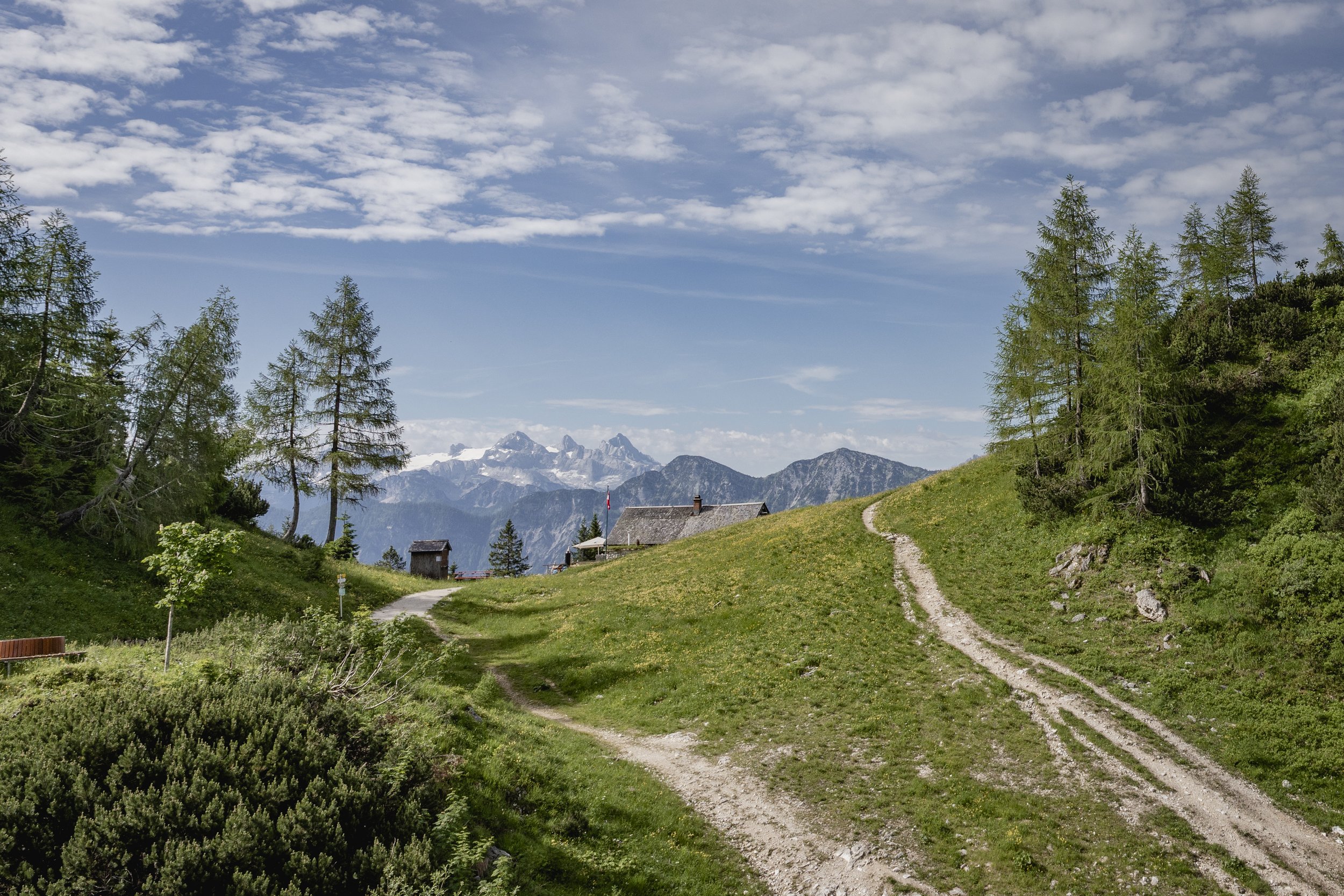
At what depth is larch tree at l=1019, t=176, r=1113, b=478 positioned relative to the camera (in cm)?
3500

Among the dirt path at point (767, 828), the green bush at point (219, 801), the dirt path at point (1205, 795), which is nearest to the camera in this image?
the green bush at point (219, 801)

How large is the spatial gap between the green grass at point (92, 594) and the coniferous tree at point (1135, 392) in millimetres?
38274

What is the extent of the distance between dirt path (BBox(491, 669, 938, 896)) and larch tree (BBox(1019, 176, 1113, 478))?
90.0 ft

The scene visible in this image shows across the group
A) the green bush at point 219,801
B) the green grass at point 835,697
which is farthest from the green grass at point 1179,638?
the green bush at point 219,801

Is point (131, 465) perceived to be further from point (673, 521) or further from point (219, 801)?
point (673, 521)

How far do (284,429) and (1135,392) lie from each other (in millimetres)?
57882

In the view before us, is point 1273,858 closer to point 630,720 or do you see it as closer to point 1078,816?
point 1078,816

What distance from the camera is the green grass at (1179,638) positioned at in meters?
17.4

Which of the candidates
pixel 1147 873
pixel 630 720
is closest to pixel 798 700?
pixel 630 720

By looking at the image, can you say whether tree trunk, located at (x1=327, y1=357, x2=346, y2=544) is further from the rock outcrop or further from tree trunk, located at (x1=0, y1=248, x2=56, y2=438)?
the rock outcrop

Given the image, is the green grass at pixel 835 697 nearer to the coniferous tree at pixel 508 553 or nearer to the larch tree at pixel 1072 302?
the larch tree at pixel 1072 302

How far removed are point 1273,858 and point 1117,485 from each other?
62.3 ft

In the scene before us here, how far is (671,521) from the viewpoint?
8475 cm

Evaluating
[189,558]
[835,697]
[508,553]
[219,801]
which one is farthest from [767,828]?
[508,553]
